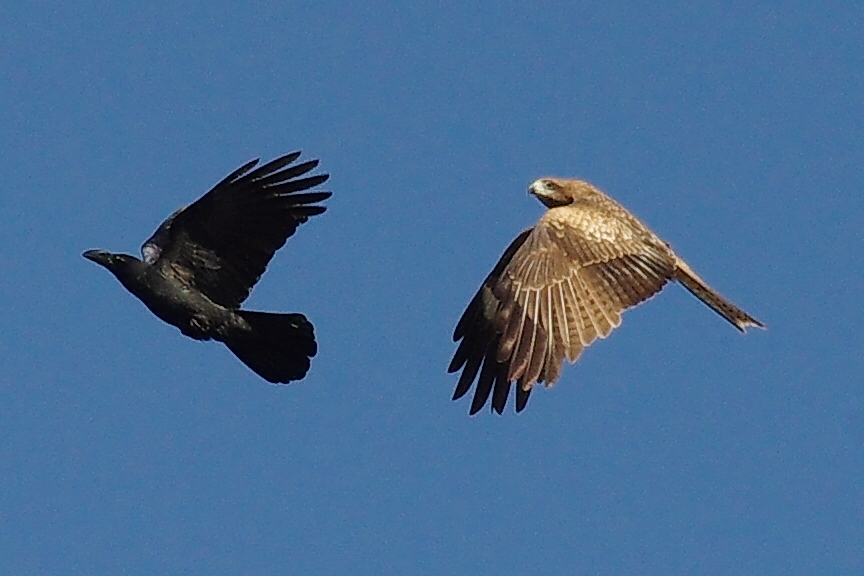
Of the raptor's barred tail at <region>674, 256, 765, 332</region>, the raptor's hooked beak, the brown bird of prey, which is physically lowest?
the brown bird of prey

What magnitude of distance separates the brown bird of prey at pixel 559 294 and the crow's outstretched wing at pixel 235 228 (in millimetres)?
1437

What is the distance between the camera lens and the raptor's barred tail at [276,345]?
1641 centimetres

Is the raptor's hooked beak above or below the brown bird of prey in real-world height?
above

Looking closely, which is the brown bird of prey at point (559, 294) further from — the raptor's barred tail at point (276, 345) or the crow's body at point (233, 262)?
the crow's body at point (233, 262)

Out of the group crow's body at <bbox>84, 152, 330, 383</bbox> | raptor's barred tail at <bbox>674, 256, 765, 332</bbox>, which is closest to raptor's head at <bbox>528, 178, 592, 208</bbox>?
raptor's barred tail at <bbox>674, 256, 765, 332</bbox>

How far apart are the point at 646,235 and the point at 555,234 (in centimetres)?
85

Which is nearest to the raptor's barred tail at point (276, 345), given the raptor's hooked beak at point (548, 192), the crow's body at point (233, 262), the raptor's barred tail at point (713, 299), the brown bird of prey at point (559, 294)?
the crow's body at point (233, 262)

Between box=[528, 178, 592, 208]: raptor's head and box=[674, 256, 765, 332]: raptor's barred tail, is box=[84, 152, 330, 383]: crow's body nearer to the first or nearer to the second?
box=[528, 178, 592, 208]: raptor's head

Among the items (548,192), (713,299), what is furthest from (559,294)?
(548,192)

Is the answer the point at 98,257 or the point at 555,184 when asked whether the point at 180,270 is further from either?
the point at 555,184

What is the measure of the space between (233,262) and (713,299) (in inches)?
133

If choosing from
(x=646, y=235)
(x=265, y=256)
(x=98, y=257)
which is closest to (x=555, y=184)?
(x=646, y=235)

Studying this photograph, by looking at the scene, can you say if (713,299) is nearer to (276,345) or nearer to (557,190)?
(557,190)

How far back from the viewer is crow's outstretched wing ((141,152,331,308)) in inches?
643
